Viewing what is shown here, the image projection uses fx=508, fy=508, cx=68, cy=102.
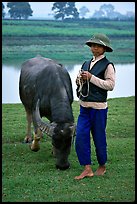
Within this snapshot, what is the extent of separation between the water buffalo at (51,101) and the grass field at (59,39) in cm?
1009

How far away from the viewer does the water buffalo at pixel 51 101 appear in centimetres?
677

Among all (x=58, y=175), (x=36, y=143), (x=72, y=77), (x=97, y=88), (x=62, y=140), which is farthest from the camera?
(x=72, y=77)

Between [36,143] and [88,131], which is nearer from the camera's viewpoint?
[88,131]

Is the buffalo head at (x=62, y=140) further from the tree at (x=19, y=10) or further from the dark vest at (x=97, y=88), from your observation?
the tree at (x=19, y=10)

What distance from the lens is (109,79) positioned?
624 cm

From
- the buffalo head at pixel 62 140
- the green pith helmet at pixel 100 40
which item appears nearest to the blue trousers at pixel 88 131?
the buffalo head at pixel 62 140

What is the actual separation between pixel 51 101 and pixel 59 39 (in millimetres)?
16114

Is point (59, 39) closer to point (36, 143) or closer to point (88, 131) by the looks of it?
point (36, 143)

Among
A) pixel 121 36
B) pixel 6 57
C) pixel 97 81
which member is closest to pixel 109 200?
pixel 97 81

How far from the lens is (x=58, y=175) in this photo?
21.3ft

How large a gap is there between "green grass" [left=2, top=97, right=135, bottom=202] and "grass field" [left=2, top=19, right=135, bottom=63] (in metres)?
10.4

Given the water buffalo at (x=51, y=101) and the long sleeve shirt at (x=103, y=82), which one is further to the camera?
the water buffalo at (x=51, y=101)

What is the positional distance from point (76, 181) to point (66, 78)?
200cm

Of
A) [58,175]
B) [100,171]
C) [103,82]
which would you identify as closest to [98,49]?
[103,82]
